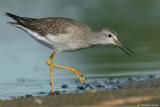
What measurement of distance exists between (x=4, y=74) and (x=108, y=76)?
2385 mm

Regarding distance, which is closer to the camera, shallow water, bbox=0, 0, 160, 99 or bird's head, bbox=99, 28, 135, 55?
bird's head, bbox=99, 28, 135, 55

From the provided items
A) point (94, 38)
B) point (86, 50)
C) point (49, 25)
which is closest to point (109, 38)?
point (94, 38)

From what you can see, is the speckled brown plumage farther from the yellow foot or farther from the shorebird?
the yellow foot

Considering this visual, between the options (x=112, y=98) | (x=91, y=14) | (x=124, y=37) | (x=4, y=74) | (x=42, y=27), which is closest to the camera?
(x=112, y=98)

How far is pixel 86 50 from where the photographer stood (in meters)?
18.1

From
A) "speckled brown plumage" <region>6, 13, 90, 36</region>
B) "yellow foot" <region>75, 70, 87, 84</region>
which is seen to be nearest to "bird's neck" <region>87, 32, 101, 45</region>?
"speckled brown plumage" <region>6, 13, 90, 36</region>

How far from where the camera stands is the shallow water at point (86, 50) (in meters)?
15.1

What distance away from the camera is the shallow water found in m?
15.1

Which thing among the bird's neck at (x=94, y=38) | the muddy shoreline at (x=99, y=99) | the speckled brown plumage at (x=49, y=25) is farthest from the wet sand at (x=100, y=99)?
the bird's neck at (x=94, y=38)

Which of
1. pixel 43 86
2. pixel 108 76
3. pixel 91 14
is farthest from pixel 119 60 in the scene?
pixel 91 14

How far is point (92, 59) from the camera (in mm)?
16766

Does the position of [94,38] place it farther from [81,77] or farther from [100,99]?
[100,99]

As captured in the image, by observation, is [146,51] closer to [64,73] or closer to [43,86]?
[64,73]

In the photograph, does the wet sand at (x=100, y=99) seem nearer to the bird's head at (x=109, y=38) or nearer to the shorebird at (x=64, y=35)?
the shorebird at (x=64, y=35)
